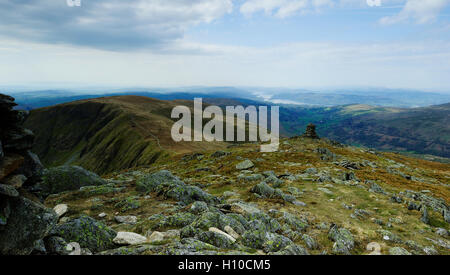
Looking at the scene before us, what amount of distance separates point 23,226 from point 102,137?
153324 mm

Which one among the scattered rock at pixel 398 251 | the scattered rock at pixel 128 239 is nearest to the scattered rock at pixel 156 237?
the scattered rock at pixel 128 239

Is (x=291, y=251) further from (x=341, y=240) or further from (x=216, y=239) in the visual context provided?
(x=341, y=240)

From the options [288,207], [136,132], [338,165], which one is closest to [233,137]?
[136,132]

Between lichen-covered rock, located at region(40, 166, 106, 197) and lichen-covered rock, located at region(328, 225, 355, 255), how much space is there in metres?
23.0

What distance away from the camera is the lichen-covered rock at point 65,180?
21.5m

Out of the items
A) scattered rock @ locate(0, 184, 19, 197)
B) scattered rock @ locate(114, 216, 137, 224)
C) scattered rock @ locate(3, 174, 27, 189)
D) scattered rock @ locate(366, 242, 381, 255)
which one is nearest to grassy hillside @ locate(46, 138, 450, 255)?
scattered rock @ locate(366, 242, 381, 255)

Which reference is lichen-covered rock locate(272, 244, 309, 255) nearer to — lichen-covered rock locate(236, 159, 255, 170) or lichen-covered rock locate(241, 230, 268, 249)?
lichen-covered rock locate(241, 230, 268, 249)

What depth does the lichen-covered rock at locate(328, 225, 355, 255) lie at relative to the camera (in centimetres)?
1169

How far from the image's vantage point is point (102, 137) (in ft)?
472

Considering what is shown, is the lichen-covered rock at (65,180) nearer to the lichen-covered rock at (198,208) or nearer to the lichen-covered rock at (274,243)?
the lichen-covered rock at (198,208)

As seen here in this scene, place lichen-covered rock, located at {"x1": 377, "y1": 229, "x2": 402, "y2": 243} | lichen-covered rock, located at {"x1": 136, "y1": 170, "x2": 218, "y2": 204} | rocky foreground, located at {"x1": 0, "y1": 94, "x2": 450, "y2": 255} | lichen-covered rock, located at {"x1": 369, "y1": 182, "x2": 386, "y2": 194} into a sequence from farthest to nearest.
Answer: lichen-covered rock, located at {"x1": 369, "y1": 182, "x2": 386, "y2": 194}, lichen-covered rock, located at {"x1": 136, "y1": 170, "x2": 218, "y2": 204}, lichen-covered rock, located at {"x1": 377, "y1": 229, "x2": 402, "y2": 243}, rocky foreground, located at {"x1": 0, "y1": 94, "x2": 450, "y2": 255}

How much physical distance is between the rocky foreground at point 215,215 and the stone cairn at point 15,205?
1.4 inches

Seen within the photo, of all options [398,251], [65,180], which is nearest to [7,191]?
[65,180]
